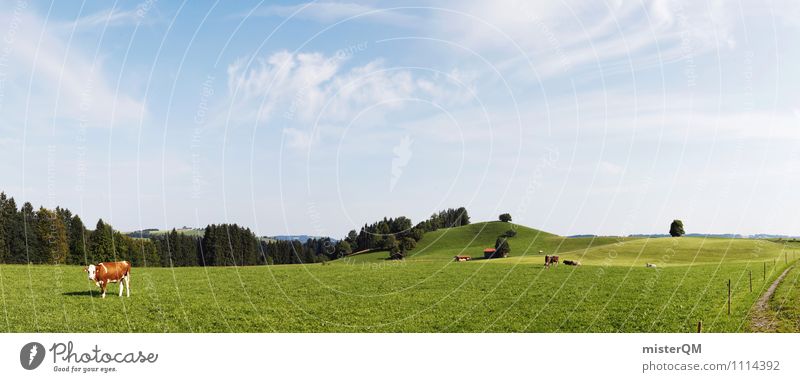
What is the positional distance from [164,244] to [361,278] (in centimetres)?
5881

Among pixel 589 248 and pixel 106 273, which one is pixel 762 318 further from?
pixel 589 248

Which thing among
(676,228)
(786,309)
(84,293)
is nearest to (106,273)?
(84,293)

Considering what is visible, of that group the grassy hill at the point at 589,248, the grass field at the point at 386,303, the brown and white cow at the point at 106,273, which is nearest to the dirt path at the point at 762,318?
the grass field at the point at 386,303

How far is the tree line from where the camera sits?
62594 millimetres
